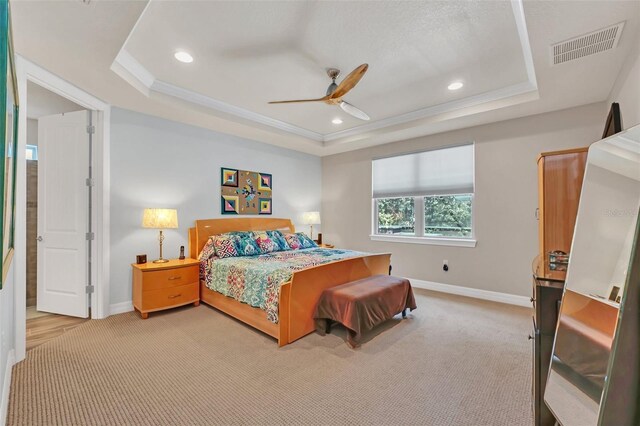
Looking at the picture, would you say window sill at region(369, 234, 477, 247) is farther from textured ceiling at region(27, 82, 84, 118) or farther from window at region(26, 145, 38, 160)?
window at region(26, 145, 38, 160)

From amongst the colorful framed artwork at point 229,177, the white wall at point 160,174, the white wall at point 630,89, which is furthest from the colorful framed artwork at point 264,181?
the white wall at point 630,89

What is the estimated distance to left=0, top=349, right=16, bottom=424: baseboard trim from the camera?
160 centimetres

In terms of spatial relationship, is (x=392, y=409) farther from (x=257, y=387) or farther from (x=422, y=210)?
(x=422, y=210)

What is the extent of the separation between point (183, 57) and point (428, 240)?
416cm

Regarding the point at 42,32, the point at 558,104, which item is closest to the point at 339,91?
the point at 42,32

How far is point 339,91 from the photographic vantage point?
8.45ft

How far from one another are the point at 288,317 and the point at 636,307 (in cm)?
234

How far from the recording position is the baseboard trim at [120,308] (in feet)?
11.0

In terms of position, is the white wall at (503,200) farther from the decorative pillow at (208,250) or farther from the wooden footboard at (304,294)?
the decorative pillow at (208,250)

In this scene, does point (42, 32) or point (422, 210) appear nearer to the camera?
point (42, 32)

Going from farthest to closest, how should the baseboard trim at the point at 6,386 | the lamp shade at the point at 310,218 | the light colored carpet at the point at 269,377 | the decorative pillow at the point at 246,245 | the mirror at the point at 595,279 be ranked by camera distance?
the lamp shade at the point at 310,218 → the decorative pillow at the point at 246,245 → the light colored carpet at the point at 269,377 → the baseboard trim at the point at 6,386 → the mirror at the point at 595,279

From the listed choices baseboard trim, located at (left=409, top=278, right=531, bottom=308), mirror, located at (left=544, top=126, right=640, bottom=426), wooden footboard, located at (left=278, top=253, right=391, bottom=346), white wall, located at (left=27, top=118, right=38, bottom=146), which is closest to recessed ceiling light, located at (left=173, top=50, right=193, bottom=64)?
wooden footboard, located at (left=278, top=253, right=391, bottom=346)

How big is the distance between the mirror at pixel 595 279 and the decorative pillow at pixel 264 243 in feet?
11.6

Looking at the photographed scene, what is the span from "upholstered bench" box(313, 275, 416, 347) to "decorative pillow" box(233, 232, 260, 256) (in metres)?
1.55
